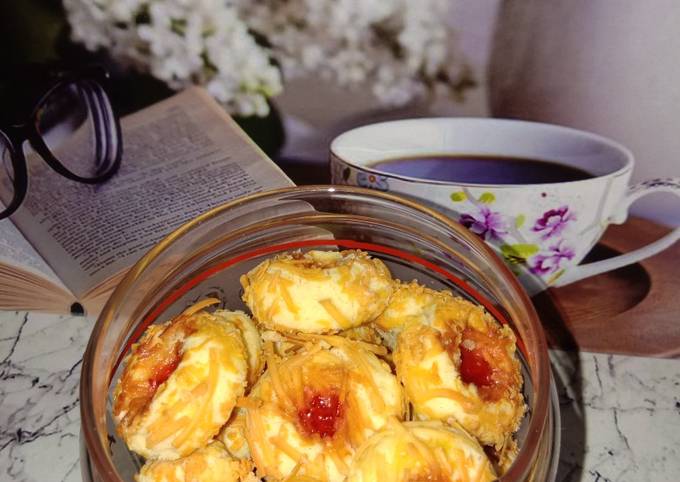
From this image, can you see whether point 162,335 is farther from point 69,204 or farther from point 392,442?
point 69,204

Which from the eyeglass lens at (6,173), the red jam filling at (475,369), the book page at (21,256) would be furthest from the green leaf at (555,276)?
the eyeglass lens at (6,173)

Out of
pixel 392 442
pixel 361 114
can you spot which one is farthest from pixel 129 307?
pixel 361 114

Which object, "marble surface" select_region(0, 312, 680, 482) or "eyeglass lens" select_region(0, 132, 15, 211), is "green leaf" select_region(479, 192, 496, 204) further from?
"eyeglass lens" select_region(0, 132, 15, 211)

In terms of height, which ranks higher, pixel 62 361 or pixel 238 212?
pixel 238 212

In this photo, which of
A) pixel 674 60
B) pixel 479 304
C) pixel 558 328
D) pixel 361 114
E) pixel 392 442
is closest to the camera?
pixel 392 442

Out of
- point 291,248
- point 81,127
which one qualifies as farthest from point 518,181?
point 81,127

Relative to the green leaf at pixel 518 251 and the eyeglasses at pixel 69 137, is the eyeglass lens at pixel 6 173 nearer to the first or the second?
the eyeglasses at pixel 69 137

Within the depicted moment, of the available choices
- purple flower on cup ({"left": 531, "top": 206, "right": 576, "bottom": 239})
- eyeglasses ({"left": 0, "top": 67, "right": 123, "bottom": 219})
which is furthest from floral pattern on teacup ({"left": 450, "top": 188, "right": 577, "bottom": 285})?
eyeglasses ({"left": 0, "top": 67, "right": 123, "bottom": 219})
